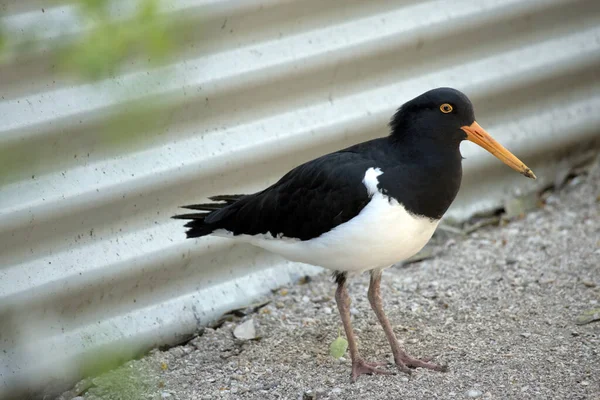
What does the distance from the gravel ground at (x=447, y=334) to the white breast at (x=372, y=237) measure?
0.58 meters

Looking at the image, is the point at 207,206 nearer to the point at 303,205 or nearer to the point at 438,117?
the point at 303,205

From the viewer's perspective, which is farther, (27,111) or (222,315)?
(222,315)

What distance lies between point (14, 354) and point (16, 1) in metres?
1.77

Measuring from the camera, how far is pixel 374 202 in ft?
12.2

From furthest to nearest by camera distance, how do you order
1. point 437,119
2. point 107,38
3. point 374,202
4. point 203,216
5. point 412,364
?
point 203,216, point 412,364, point 437,119, point 374,202, point 107,38

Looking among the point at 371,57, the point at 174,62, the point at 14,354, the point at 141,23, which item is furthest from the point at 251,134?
the point at 141,23

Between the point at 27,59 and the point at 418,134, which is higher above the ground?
the point at 27,59

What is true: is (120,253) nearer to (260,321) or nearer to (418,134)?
(260,321)

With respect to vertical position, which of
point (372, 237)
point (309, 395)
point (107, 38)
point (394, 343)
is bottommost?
point (309, 395)

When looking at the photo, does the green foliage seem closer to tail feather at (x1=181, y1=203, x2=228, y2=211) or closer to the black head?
the black head

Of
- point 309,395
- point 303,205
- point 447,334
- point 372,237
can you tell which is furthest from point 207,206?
point 447,334

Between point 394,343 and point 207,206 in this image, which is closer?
point 394,343

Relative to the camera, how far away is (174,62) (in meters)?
4.29

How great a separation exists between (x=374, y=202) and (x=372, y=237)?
0.16m
